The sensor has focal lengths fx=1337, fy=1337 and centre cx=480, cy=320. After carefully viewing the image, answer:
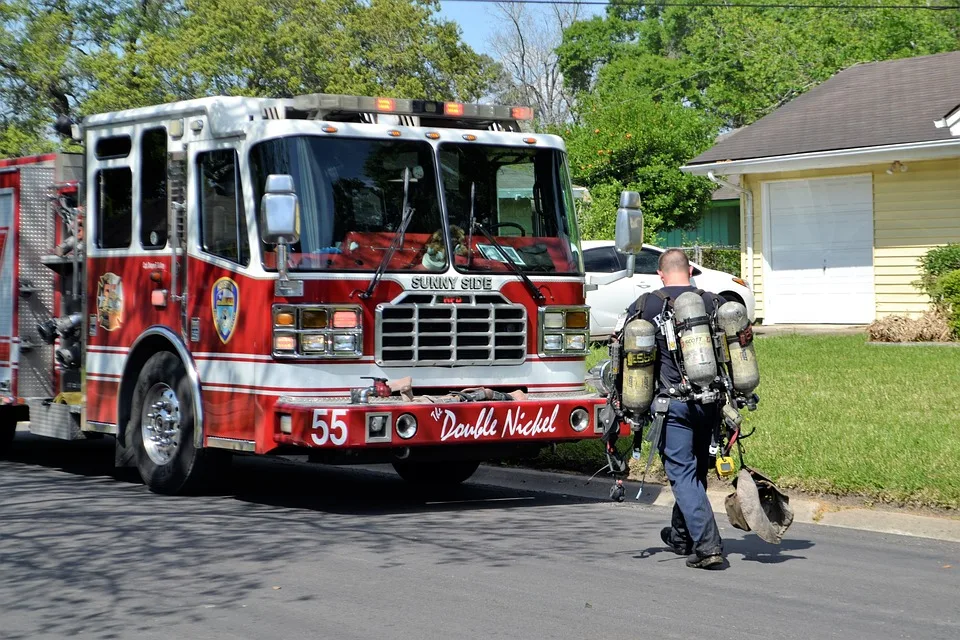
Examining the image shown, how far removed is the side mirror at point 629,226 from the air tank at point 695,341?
2.55 m

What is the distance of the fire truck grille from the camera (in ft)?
30.1

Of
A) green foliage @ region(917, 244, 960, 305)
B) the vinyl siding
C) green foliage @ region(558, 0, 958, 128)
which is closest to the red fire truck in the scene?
green foliage @ region(917, 244, 960, 305)

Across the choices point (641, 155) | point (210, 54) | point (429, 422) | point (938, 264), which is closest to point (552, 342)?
point (429, 422)

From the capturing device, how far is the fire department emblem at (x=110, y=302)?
10320 millimetres

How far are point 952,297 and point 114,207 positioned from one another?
12.2 m

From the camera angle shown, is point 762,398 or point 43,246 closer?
point 43,246

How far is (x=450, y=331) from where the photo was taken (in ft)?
30.8

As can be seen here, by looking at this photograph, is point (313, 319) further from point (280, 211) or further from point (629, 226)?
point (629, 226)

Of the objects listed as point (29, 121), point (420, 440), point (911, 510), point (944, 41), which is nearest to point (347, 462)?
point (420, 440)

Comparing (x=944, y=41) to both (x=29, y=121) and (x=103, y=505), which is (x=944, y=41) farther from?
(x=103, y=505)

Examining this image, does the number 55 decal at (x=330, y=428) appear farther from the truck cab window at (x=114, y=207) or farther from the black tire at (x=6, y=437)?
the black tire at (x=6, y=437)

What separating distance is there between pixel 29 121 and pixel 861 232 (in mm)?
26754

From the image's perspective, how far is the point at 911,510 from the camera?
8.66m

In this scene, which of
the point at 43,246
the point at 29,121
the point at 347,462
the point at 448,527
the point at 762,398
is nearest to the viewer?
the point at 448,527
